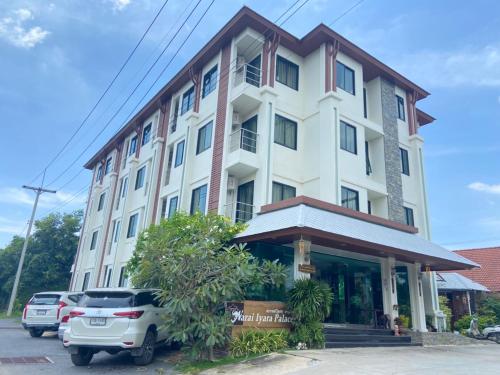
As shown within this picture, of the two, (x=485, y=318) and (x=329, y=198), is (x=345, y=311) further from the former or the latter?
(x=485, y=318)

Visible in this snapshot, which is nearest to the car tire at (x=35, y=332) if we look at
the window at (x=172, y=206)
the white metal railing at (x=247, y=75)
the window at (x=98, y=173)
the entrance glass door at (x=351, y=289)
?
the window at (x=172, y=206)

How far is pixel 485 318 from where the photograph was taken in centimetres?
2067

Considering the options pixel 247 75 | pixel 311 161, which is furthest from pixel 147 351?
pixel 247 75

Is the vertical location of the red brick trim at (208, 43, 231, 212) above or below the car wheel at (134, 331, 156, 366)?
above

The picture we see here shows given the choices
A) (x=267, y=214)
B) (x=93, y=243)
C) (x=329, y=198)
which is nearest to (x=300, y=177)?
(x=329, y=198)

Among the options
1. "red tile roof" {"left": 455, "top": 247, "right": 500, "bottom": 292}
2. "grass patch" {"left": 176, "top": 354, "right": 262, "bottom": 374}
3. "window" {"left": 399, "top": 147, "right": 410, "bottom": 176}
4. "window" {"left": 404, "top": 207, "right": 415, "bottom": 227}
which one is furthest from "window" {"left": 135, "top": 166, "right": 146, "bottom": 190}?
"red tile roof" {"left": 455, "top": 247, "right": 500, "bottom": 292}

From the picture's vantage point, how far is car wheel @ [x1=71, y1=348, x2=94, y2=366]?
360 inches

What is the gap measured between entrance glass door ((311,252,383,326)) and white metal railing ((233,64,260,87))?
8.18m

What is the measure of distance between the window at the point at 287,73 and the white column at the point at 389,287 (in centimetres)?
866

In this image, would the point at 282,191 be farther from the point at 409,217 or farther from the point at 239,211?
the point at 409,217

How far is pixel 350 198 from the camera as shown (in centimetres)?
1694

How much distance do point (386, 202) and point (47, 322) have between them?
1528cm

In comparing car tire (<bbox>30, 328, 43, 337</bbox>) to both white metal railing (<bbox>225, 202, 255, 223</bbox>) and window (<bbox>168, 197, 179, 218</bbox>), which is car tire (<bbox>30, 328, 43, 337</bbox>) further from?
white metal railing (<bbox>225, 202, 255, 223</bbox>)

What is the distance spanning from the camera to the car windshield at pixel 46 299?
1552cm
